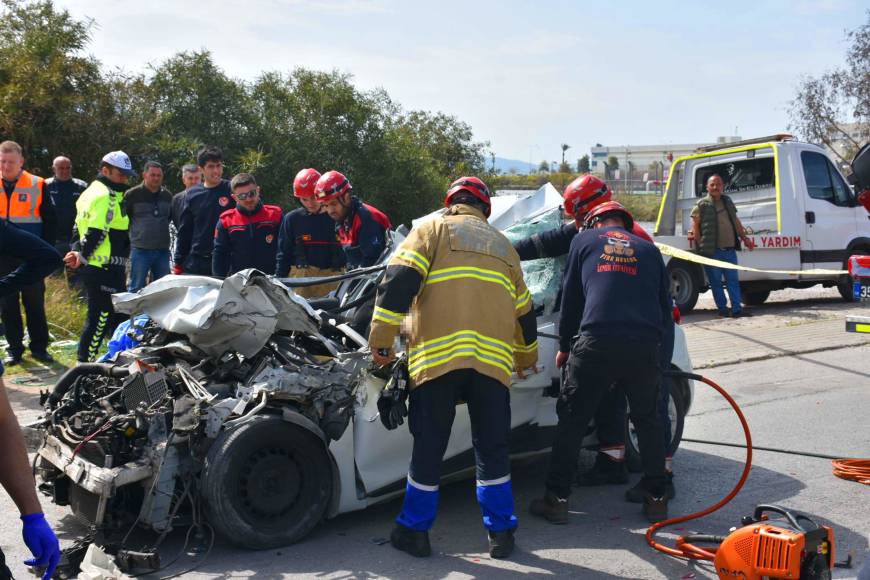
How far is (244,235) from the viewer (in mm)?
7930

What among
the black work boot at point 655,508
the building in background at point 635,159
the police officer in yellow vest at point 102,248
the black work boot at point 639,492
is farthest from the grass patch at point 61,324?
the building in background at point 635,159

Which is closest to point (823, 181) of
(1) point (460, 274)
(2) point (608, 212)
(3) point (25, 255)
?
(2) point (608, 212)

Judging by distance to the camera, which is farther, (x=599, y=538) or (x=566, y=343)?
(x=566, y=343)

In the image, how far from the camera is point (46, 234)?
8609 mm

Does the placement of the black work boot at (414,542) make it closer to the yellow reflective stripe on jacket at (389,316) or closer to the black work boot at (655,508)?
the yellow reflective stripe on jacket at (389,316)

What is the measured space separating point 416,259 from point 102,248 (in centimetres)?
461

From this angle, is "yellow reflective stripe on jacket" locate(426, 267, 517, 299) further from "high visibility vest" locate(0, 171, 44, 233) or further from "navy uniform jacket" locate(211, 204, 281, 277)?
"high visibility vest" locate(0, 171, 44, 233)

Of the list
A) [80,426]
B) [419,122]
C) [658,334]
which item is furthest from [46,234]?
[419,122]

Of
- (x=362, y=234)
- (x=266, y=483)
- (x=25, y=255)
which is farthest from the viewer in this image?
(x=362, y=234)

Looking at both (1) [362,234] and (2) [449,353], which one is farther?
(1) [362,234]

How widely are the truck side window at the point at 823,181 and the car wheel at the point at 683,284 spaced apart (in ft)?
6.91

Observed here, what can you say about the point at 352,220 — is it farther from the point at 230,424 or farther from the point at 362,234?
the point at 230,424

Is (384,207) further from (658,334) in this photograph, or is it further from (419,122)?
(658,334)

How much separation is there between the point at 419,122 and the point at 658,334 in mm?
15173
